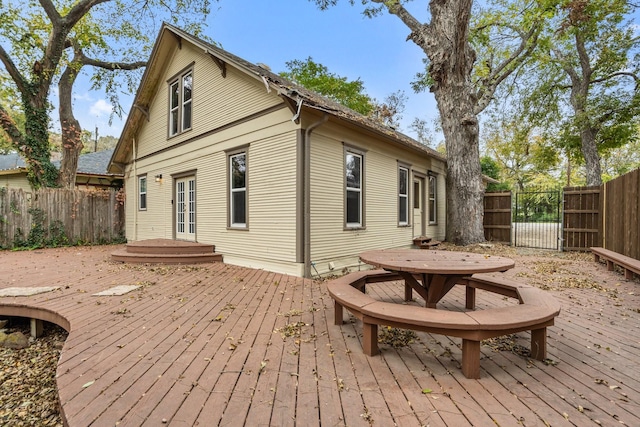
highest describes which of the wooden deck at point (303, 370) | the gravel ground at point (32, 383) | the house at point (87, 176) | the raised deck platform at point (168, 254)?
the house at point (87, 176)

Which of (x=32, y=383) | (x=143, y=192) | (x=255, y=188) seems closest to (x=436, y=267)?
(x=32, y=383)

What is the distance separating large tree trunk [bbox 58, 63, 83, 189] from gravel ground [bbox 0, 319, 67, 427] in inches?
419

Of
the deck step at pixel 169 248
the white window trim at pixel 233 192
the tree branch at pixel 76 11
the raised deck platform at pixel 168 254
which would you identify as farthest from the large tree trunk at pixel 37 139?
the white window trim at pixel 233 192

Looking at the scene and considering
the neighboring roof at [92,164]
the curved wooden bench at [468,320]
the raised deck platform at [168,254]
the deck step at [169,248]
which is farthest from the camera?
the neighboring roof at [92,164]

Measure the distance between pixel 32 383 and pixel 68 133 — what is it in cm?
1322

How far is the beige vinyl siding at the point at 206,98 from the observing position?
22.9 feet

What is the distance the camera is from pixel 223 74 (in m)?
7.63

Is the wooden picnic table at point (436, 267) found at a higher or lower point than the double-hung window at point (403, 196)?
lower

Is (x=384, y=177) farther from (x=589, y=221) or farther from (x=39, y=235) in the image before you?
(x=39, y=235)

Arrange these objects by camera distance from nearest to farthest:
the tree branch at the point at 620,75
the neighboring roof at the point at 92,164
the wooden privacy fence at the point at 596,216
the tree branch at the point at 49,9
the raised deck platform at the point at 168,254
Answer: the wooden privacy fence at the point at 596,216 → the raised deck platform at the point at 168,254 → the tree branch at the point at 49,9 → the tree branch at the point at 620,75 → the neighboring roof at the point at 92,164

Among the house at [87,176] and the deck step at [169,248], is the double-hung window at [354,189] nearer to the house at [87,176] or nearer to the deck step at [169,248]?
the deck step at [169,248]

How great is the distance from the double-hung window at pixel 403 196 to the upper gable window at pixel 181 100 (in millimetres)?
6564

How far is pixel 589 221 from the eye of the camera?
9.45 metres

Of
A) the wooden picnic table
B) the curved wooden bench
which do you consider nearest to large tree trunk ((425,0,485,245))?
the wooden picnic table
